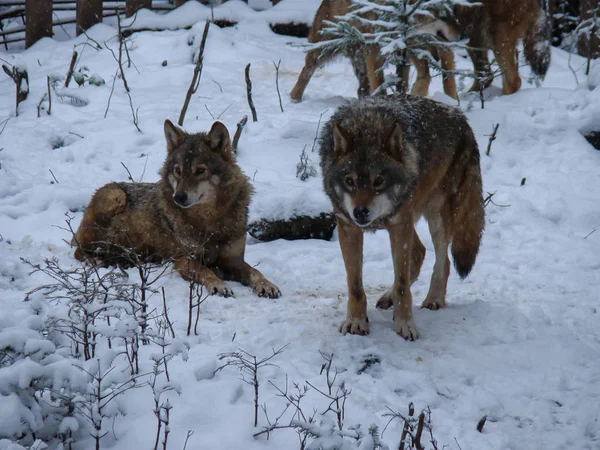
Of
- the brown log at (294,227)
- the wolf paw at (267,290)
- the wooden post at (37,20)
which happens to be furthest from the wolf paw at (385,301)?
the wooden post at (37,20)

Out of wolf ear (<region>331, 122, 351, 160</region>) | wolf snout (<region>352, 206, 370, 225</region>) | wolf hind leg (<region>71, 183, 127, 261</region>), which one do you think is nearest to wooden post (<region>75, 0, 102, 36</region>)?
wolf hind leg (<region>71, 183, 127, 261</region>)

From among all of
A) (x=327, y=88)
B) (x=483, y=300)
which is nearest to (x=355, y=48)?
(x=327, y=88)

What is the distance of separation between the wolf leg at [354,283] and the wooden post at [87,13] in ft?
37.7

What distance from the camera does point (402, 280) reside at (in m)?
4.67

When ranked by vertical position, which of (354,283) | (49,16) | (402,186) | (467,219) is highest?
(49,16)

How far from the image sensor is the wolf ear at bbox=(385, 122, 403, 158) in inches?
175

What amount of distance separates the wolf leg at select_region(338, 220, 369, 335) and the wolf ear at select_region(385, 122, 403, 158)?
64 centimetres

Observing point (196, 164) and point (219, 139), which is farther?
point (219, 139)

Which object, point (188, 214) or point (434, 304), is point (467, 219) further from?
point (188, 214)

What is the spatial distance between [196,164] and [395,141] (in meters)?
2.29

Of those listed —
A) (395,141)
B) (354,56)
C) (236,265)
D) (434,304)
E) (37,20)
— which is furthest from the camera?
(37,20)

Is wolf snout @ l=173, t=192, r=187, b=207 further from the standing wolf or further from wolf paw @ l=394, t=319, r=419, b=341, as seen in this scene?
wolf paw @ l=394, t=319, r=419, b=341

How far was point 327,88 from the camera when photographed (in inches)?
458

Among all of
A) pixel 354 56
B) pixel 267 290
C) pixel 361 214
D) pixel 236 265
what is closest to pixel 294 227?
pixel 236 265
